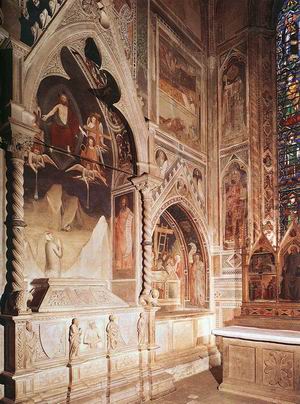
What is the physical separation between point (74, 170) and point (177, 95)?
343 centimetres

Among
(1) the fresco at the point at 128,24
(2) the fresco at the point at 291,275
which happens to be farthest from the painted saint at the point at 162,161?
(2) the fresco at the point at 291,275

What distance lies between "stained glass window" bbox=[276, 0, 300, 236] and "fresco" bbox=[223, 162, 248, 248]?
0.79 meters

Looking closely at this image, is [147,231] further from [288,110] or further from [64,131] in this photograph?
[288,110]

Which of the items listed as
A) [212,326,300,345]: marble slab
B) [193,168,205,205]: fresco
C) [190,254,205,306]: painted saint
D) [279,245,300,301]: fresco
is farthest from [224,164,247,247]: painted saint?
[212,326,300,345]: marble slab

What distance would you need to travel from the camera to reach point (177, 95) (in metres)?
8.73

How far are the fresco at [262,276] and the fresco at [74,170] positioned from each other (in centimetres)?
305

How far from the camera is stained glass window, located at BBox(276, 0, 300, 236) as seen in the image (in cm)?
852

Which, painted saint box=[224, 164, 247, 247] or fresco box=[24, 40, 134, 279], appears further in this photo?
painted saint box=[224, 164, 247, 247]

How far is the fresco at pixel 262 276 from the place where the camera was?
778 cm

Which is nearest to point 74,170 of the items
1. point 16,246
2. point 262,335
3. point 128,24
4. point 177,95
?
point 16,246

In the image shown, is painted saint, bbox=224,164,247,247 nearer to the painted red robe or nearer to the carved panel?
the carved panel

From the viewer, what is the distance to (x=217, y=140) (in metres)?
9.53

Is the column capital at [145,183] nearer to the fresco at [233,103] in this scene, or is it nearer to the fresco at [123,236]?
the fresco at [123,236]

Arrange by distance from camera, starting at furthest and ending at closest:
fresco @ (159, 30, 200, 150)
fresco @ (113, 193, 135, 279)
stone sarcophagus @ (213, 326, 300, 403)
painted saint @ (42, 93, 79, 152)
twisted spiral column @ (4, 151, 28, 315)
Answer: fresco @ (159, 30, 200, 150), fresco @ (113, 193, 135, 279), painted saint @ (42, 93, 79, 152), stone sarcophagus @ (213, 326, 300, 403), twisted spiral column @ (4, 151, 28, 315)
